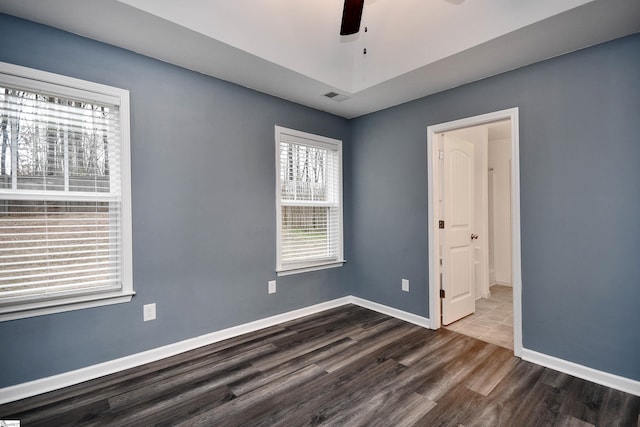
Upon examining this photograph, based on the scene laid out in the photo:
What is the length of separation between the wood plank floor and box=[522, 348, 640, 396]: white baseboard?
0.20 ft

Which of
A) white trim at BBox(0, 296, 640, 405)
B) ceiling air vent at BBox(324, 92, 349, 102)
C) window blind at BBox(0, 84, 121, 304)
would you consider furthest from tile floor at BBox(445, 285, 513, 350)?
window blind at BBox(0, 84, 121, 304)

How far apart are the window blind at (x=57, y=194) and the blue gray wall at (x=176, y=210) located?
167 millimetres

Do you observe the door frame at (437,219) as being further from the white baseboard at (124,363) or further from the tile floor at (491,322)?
the white baseboard at (124,363)

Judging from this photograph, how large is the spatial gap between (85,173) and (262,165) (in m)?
1.49

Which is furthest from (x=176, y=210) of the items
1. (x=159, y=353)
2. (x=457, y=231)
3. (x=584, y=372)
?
(x=584, y=372)

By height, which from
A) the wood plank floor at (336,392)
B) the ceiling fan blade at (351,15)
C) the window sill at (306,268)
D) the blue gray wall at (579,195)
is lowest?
the wood plank floor at (336,392)

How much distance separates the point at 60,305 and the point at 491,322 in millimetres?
3985

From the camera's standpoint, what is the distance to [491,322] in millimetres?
3297

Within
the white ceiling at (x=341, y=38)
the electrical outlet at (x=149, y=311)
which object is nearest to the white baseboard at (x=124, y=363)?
the electrical outlet at (x=149, y=311)

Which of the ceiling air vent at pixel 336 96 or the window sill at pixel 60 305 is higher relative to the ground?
the ceiling air vent at pixel 336 96

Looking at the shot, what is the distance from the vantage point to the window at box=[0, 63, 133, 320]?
1940 millimetres

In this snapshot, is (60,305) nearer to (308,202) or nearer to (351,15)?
(308,202)

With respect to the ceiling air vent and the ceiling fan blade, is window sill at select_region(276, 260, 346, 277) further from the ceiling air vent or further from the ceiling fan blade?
the ceiling fan blade

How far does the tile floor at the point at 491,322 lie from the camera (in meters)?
2.90
